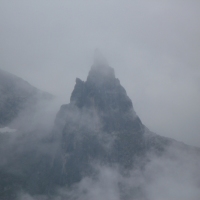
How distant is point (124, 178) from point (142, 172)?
1453cm

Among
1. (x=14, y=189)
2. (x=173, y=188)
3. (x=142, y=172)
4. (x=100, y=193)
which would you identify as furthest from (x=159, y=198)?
(x=14, y=189)

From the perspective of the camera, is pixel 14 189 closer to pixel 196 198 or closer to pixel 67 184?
pixel 67 184

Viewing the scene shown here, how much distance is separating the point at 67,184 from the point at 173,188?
77.8 metres

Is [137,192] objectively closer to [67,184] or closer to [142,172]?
[142,172]

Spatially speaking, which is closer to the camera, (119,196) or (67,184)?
(119,196)

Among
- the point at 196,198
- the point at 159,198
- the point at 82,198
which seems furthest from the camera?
the point at 82,198

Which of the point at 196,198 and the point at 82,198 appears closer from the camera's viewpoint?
the point at 196,198

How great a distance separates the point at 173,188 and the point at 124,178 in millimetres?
36605

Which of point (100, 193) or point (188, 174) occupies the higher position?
point (188, 174)

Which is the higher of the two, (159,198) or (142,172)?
(142,172)

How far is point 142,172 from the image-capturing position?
199875 mm

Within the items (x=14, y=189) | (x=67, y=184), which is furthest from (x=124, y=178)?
(x=14, y=189)

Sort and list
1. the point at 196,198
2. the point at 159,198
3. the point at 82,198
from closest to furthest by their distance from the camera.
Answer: the point at 196,198, the point at 159,198, the point at 82,198

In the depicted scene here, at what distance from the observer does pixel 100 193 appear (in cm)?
19175
